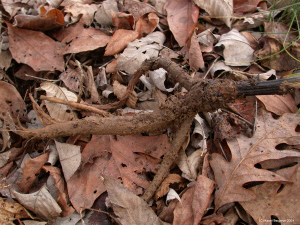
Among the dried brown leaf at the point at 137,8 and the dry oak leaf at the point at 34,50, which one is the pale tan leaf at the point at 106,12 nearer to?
the dried brown leaf at the point at 137,8

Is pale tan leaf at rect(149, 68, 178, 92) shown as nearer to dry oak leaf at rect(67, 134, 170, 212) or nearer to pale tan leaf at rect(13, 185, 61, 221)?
dry oak leaf at rect(67, 134, 170, 212)

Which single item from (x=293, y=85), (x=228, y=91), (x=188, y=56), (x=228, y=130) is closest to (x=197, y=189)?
(x=228, y=130)

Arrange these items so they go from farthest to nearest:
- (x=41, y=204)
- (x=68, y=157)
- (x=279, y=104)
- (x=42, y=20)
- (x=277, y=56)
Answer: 1. (x=42, y=20)
2. (x=277, y=56)
3. (x=279, y=104)
4. (x=68, y=157)
5. (x=41, y=204)

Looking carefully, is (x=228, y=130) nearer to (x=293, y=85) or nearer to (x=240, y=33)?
(x=293, y=85)

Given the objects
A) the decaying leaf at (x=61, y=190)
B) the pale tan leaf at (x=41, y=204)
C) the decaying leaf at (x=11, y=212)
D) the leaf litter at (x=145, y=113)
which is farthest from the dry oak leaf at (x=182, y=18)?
the decaying leaf at (x=11, y=212)

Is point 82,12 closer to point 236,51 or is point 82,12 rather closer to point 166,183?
point 236,51

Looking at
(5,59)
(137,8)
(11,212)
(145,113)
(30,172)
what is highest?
(137,8)

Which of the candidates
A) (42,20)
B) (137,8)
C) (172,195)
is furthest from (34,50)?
(172,195)
